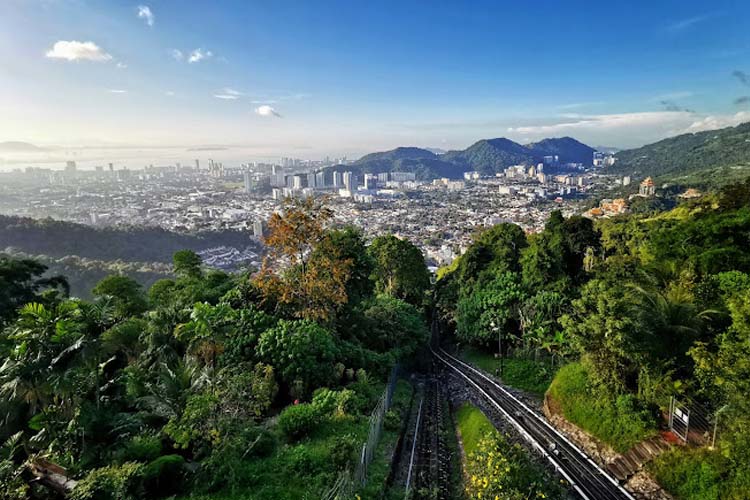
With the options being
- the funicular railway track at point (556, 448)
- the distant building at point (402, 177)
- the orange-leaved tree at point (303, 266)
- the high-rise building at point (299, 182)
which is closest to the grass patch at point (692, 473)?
the funicular railway track at point (556, 448)

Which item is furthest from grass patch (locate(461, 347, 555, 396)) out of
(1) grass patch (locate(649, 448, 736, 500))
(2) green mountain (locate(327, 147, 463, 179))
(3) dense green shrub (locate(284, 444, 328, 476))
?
(2) green mountain (locate(327, 147, 463, 179))

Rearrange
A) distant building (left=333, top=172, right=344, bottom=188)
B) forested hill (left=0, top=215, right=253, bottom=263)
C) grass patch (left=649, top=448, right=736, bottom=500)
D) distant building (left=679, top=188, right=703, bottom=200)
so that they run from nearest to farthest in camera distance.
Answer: grass patch (left=649, top=448, right=736, bottom=500)
forested hill (left=0, top=215, right=253, bottom=263)
distant building (left=679, top=188, right=703, bottom=200)
distant building (left=333, top=172, right=344, bottom=188)

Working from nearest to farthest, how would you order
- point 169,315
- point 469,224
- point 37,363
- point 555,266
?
point 37,363 → point 169,315 → point 555,266 → point 469,224

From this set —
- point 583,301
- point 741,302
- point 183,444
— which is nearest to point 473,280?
point 583,301

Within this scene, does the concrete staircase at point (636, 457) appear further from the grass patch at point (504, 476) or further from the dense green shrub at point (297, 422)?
the dense green shrub at point (297, 422)

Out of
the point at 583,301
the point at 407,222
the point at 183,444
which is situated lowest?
the point at 407,222

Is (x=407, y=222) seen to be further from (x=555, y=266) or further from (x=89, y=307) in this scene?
(x=89, y=307)

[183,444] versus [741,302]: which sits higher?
[741,302]

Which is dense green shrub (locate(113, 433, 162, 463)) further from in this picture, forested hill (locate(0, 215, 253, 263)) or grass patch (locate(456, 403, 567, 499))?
forested hill (locate(0, 215, 253, 263))
